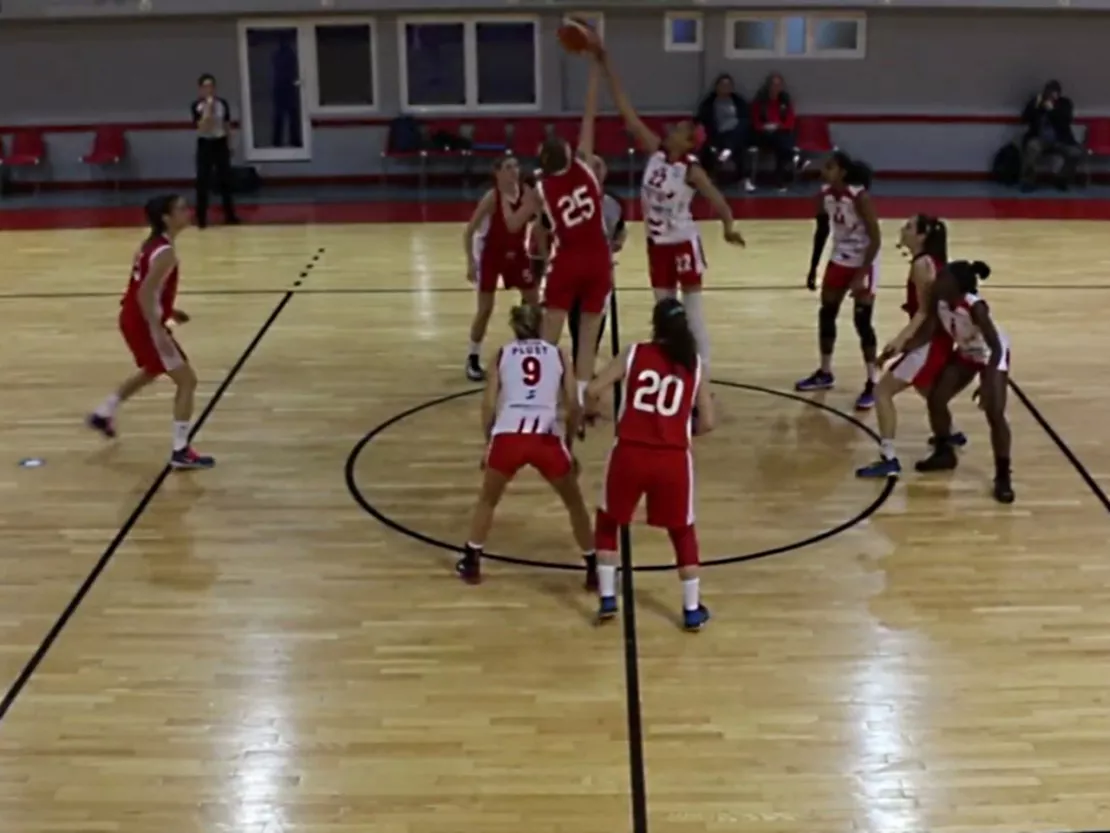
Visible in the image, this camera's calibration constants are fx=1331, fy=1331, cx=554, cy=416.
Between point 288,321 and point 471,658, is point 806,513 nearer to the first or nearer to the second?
point 471,658

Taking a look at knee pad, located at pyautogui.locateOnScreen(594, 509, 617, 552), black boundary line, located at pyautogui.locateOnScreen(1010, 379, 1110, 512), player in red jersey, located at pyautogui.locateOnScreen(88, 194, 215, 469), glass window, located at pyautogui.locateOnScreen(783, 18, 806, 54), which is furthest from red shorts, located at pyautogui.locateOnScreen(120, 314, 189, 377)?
glass window, located at pyautogui.locateOnScreen(783, 18, 806, 54)

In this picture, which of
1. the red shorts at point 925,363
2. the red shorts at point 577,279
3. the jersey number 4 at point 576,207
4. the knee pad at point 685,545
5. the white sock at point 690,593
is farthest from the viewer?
the red shorts at point 577,279

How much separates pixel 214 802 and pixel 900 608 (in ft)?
10.0

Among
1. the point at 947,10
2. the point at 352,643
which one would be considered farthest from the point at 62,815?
the point at 947,10

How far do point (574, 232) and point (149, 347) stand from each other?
2.49 m

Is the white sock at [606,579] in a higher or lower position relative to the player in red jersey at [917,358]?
lower

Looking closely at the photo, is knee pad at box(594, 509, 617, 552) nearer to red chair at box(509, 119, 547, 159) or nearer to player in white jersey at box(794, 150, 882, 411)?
player in white jersey at box(794, 150, 882, 411)

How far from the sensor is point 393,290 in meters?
12.2

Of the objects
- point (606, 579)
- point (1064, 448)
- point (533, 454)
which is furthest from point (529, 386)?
point (1064, 448)

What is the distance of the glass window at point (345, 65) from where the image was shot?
60.0 feet

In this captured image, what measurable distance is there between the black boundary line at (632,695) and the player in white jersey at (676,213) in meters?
2.07

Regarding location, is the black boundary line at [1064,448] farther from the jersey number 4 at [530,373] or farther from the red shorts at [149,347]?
the red shorts at [149,347]

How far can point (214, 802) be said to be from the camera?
14.8 ft

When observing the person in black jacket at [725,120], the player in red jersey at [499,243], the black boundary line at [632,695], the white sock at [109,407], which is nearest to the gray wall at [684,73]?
the person in black jacket at [725,120]
